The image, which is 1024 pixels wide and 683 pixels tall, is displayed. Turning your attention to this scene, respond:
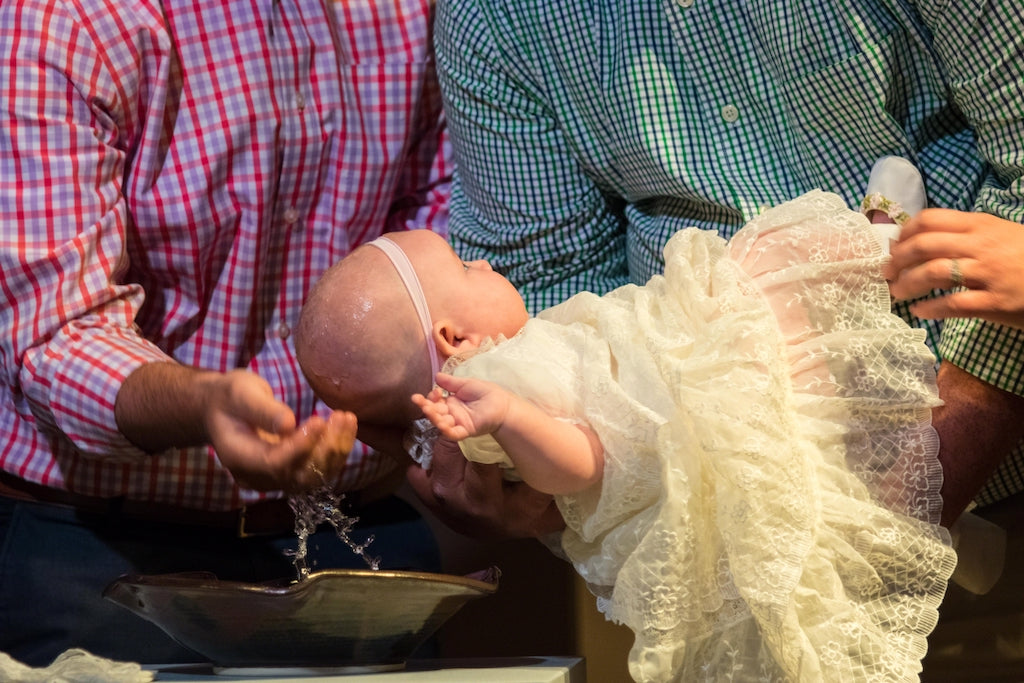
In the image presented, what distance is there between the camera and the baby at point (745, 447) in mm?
1151

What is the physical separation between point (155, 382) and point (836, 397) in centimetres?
95

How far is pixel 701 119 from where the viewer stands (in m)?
1.67

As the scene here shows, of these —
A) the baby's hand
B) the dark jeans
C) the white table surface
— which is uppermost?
the baby's hand

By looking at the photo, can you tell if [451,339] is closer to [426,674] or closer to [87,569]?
A: [426,674]

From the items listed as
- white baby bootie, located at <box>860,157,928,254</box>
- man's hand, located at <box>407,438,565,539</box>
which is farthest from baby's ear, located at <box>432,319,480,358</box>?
white baby bootie, located at <box>860,157,928,254</box>

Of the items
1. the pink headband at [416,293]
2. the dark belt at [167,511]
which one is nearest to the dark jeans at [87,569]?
the dark belt at [167,511]

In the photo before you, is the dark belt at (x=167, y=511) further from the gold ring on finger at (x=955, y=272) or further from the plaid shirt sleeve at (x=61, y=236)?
the gold ring on finger at (x=955, y=272)

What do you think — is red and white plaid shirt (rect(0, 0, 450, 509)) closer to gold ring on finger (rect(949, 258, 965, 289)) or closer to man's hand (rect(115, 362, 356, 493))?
man's hand (rect(115, 362, 356, 493))

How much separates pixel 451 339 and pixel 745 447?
0.47 metres

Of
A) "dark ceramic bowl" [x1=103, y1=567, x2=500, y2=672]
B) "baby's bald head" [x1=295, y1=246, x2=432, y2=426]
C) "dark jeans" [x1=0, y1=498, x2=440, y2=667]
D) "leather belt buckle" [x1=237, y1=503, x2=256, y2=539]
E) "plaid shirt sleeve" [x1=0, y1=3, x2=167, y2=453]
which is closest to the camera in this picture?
"dark ceramic bowl" [x1=103, y1=567, x2=500, y2=672]

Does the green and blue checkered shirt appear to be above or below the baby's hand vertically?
above

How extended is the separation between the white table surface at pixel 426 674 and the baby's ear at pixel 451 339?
1.35 feet

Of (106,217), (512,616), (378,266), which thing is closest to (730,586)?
(378,266)

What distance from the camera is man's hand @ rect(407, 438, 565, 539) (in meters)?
1.41
